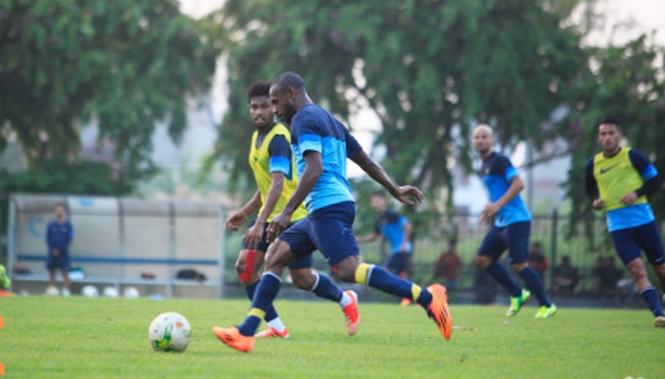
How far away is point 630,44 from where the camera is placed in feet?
82.0

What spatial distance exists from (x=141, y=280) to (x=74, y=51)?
5827 mm

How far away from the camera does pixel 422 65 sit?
26.4 meters

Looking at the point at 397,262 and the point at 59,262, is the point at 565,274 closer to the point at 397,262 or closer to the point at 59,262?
the point at 397,262

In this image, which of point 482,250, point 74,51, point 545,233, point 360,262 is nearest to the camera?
point 360,262

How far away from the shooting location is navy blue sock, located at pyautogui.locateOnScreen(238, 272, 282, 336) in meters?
7.99

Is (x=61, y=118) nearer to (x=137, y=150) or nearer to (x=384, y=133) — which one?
(x=137, y=150)

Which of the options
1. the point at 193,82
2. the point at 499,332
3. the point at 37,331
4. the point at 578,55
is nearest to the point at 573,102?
the point at 578,55

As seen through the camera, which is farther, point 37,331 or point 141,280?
point 141,280

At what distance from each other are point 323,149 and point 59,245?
16.8m

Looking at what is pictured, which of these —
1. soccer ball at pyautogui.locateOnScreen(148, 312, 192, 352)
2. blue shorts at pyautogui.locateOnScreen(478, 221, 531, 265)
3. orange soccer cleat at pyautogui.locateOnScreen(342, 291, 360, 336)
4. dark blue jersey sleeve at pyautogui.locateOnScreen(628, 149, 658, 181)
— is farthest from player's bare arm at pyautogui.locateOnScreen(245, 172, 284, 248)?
blue shorts at pyautogui.locateOnScreen(478, 221, 531, 265)

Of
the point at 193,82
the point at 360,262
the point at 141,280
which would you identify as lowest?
the point at 141,280

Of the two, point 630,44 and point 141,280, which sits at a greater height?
point 630,44

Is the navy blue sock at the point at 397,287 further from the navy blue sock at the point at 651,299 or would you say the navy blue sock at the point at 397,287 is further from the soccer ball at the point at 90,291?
the soccer ball at the point at 90,291

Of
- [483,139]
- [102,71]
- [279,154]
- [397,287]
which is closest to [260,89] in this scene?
[279,154]
